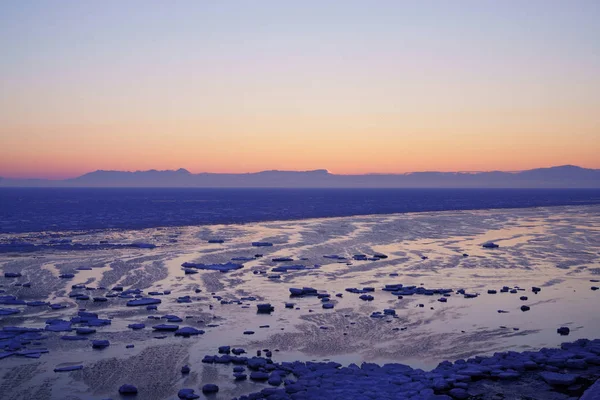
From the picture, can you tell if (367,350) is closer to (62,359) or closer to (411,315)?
(411,315)

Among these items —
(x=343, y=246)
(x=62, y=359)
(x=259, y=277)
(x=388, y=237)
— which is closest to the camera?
(x=62, y=359)

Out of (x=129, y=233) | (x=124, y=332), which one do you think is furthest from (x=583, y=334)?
(x=129, y=233)

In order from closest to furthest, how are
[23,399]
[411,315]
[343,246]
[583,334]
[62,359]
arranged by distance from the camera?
[23,399] < [62,359] < [583,334] < [411,315] < [343,246]

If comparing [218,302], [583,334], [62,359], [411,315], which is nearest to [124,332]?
[62,359]

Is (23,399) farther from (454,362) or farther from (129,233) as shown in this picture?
(129,233)

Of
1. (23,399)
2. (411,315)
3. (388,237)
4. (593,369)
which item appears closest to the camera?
(23,399)

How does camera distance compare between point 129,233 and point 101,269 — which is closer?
point 101,269
